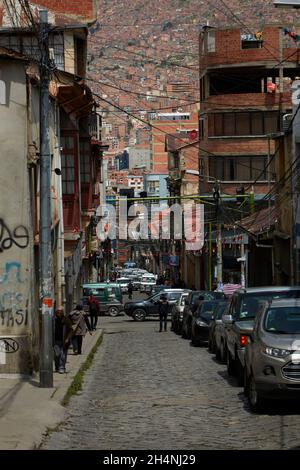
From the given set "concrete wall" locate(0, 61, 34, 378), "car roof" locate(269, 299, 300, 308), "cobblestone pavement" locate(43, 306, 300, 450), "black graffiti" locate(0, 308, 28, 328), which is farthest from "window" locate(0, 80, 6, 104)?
"car roof" locate(269, 299, 300, 308)

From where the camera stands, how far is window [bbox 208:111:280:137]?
8056 cm

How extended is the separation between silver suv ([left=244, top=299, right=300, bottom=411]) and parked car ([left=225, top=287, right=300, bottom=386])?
11.2 ft

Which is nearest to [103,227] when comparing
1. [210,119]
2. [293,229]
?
[210,119]

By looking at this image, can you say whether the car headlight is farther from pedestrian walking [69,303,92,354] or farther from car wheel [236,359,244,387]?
pedestrian walking [69,303,92,354]

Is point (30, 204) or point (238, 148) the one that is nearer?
point (30, 204)

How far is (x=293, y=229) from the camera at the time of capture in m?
47.8

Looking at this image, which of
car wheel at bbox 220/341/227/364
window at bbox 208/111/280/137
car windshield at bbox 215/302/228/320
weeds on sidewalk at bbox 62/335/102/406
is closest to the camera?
weeds on sidewalk at bbox 62/335/102/406

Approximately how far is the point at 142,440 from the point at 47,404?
4.61 metres

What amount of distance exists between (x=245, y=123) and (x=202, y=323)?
153ft

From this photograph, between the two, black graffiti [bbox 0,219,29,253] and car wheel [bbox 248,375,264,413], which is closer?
car wheel [bbox 248,375,264,413]

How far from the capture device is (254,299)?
24391mm

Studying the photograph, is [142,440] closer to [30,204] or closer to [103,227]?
[30,204]

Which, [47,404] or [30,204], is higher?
[30,204]

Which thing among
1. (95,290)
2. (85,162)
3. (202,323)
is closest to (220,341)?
(202,323)
